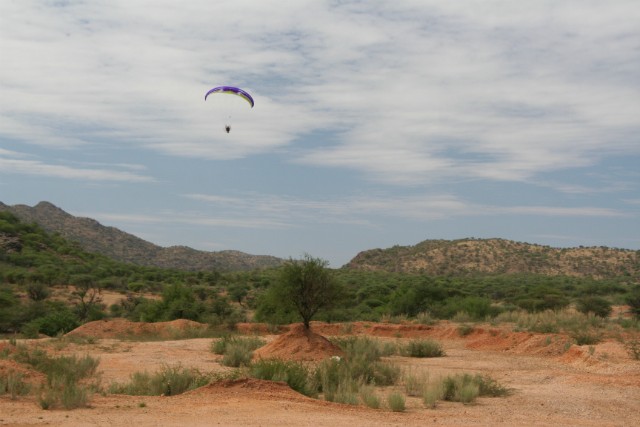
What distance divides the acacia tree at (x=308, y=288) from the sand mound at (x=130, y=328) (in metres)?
9.19

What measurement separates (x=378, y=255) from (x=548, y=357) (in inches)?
3365

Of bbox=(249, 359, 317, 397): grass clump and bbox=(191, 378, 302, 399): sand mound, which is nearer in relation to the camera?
bbox=(191, 378, 302, 399): sand mound

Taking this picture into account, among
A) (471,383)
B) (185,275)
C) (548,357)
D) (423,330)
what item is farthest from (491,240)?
(471,383)

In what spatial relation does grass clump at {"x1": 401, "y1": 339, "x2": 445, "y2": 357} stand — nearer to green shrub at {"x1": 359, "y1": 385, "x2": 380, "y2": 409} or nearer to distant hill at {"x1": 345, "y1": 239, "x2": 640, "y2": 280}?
green shrub at {"x1": 359, "y1": 385, "x2": 380, "y2": 409}

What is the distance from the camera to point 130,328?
35.1 meters

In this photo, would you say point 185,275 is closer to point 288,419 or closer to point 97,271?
point 97,271

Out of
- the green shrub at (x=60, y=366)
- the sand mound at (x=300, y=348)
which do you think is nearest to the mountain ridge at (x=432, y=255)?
the sand mound at (x=300, y=348)

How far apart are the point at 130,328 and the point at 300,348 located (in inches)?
546

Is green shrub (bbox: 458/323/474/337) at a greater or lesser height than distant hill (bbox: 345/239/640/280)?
lesser

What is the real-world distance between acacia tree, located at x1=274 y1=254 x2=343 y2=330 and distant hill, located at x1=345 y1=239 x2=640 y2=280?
6949 cm

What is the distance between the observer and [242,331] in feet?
121

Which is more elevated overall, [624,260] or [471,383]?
[624,260]

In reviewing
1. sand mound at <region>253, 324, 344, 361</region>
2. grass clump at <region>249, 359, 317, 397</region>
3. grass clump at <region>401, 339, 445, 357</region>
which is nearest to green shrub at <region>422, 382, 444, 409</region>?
grass clump at <region>249, 359, 317, 397</region>

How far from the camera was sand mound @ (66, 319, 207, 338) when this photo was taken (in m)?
33.1
